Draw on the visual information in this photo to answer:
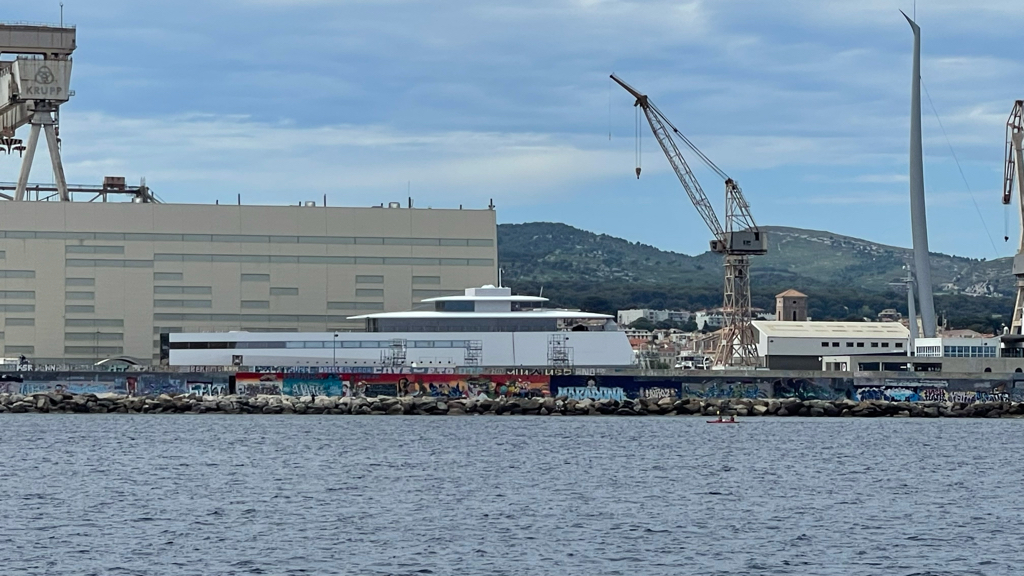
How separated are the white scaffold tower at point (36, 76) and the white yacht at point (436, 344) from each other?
17.2m

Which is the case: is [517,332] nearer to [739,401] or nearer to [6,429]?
[739,401]

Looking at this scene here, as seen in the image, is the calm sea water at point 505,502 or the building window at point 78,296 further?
the building window at point 78,296

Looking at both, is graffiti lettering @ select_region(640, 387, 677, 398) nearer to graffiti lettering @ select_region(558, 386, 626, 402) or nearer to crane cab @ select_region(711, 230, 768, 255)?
graffiti lettering @ select_region(558, 386, 626, 402)

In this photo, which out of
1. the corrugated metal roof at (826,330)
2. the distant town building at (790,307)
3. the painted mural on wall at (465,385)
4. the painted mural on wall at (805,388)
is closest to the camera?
the painted mural on wall at (465,385)

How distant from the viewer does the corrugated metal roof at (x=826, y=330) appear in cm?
11594

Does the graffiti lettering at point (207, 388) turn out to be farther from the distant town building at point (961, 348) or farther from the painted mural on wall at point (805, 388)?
the distant town building at point (961, 348)

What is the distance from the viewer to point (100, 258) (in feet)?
338

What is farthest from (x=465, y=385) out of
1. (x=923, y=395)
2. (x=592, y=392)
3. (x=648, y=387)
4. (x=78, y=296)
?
(x=78, y=296)

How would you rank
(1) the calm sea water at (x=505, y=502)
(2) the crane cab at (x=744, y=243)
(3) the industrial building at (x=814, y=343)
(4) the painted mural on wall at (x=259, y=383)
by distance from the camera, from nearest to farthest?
(1) the calm sea water at (x=505, y=502)
(4) the painted mural on wall at (x=259, y=383)
(3) the industrial building at (x=814, y=343)
(2) the crane cab at (x=744, y=243)

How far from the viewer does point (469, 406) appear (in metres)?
85.3

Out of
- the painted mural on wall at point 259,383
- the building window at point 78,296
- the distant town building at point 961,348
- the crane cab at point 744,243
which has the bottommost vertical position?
the painted mural on wall at point 259,383

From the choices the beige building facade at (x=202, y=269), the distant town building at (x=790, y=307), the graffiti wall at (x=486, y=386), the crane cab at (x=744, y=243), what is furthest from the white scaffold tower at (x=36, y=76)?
the distant town building at (x=790, y=307)

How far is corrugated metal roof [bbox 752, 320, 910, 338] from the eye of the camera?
115938 mm

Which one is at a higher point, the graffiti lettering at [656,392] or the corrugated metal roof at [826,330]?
the corrugated metal roof at [826,330]
